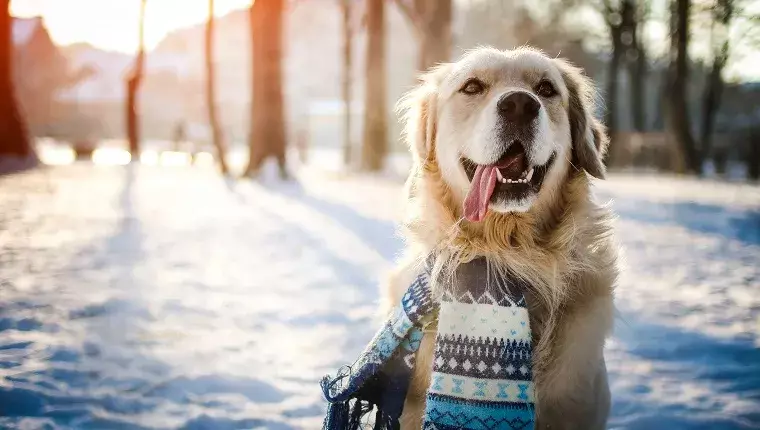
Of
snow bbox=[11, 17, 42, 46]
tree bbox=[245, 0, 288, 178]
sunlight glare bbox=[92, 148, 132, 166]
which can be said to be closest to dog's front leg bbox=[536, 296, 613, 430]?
tree bbox=[245, 0, 288, 178]

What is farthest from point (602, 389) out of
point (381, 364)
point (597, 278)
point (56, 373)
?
point (56, 373)

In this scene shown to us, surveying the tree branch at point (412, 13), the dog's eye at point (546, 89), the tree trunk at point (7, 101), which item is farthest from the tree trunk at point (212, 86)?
the dog's eye at point (546, 89)

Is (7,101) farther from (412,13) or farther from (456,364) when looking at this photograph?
(456,364)

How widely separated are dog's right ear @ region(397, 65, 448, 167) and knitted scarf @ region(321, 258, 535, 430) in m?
0.75

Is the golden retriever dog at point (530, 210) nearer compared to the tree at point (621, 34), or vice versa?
the golden retriever dog at point (530, 210)

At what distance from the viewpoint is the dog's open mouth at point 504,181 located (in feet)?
7.82

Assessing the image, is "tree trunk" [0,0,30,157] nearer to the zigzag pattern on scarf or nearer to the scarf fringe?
the scarf fringe

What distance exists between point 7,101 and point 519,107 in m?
17.6

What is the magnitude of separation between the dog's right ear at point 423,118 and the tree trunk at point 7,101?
16.7 metres

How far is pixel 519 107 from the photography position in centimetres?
235

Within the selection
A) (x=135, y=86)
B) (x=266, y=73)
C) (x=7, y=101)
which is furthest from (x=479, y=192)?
(x=135, y=86)

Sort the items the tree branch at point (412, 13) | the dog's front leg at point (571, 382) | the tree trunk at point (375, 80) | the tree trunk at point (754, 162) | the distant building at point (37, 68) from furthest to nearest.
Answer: the distant building at point (37, 68) → the tree trunk at point (754, 162) → the tree trunk at point (375, 80) → the tree branch at point (412, 13) → the dog's front leg at point (571, 382)

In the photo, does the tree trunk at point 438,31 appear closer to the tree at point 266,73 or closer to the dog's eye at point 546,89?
the tree at point 266,73

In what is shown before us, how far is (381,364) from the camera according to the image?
216 cm
